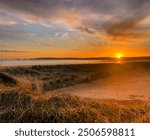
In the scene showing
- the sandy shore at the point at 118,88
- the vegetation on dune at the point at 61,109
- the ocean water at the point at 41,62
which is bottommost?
the vegetation on dune at the point at 61,109

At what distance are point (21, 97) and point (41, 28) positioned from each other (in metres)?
0.58

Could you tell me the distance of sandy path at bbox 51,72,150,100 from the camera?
217 cm

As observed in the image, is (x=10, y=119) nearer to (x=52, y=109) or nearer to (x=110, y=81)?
(x=52, y=109)

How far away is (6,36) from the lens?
2.31m

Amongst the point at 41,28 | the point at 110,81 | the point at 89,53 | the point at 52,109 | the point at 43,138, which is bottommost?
the point at 43,138

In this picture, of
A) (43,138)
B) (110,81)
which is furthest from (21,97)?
(110,81)

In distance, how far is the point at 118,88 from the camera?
227 cm

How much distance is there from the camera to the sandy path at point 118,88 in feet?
7.12

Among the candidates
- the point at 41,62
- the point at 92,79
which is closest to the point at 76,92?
the point at 92,79

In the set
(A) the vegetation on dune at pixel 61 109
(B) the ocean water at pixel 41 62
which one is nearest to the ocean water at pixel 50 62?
(B) the ocean water at pixel 41 62

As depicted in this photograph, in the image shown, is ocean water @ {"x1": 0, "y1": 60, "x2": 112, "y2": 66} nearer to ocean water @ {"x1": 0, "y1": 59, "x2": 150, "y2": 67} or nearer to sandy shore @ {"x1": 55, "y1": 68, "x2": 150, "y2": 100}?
ocean water @ {"x1": 0, "y1": 59, "x2": 150, "y2": 67}

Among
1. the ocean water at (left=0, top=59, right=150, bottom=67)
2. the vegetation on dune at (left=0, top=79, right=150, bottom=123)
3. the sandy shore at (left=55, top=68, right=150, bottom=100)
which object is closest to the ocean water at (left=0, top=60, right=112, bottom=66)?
the ocean water at (left=0, top=59, right=150, bottom=67)

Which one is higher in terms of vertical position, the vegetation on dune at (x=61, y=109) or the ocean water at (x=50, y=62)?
the ocean water at (x=50, y=62)

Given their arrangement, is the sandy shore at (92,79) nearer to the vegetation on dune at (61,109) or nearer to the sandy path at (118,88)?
the sandy path at (118,88)
